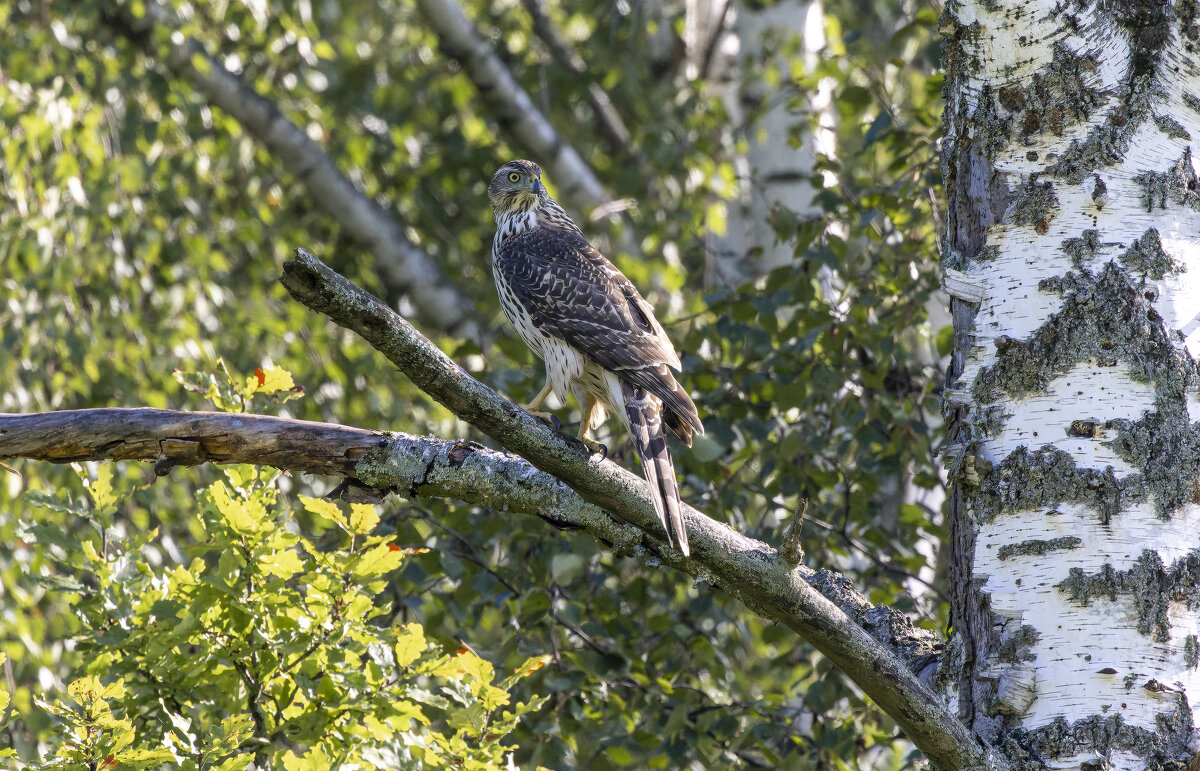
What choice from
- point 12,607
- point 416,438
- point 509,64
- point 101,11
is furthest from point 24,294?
point 509,64

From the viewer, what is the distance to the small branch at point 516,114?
6410mm

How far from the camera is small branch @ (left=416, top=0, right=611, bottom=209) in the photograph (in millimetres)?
6410

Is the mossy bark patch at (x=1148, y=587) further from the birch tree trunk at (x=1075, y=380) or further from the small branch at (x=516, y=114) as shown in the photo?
the small branch at (x=516, y=114)

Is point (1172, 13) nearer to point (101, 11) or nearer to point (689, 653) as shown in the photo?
point (689, 653)

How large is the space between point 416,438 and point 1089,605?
132 cm

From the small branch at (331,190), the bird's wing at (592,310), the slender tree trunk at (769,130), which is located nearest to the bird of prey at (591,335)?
the bird's wing at (592,310)

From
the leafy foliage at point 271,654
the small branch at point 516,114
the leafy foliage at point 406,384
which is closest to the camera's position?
the leafy foliage at point 271,654

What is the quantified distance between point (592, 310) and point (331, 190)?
298cm

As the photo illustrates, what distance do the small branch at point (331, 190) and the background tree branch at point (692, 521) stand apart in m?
3.78

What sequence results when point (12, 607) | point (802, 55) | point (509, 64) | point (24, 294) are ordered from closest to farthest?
point (12, 607) < point (24, 294) < point (802, 55) < point (509, 64)

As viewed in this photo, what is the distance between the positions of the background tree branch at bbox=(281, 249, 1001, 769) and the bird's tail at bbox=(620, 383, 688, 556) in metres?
0.03

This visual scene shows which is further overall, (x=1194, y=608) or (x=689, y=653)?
(x=689, y=653)

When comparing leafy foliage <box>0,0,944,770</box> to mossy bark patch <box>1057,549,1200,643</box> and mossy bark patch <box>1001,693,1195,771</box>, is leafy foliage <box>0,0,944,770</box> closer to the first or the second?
mossy bark patch <box>1001,693,1195,771</box>

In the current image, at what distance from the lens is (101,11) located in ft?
18.7
